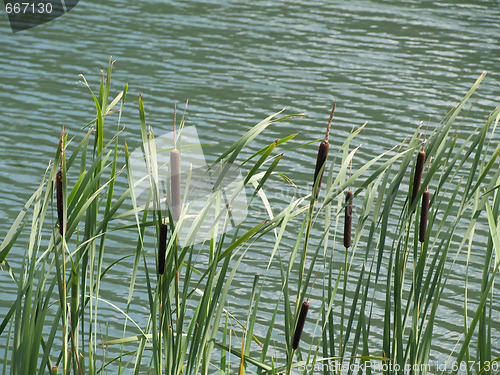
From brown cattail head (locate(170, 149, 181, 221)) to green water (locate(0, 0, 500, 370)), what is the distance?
286 cm

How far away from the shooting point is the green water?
616 cm

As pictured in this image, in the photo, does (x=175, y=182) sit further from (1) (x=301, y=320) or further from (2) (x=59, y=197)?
(1) (x=301, y=320)

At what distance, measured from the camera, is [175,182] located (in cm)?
143

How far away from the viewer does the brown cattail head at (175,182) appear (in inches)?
54.7

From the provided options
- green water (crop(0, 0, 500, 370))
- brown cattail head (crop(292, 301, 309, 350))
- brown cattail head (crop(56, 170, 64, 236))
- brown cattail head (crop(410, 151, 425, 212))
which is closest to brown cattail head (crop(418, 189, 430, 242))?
brown cattail head (crop(410, 151, 425, 212))

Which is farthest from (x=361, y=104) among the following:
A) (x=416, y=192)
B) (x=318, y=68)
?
(x=416, y=192)

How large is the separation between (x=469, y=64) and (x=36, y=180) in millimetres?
6302

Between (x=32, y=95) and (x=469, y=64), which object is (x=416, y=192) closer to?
(x=32, y=95)

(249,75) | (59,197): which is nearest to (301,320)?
(59,197)

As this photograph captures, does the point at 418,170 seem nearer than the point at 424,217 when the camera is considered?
Yes

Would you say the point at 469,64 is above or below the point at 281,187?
above

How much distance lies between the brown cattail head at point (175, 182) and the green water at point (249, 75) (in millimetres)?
2864

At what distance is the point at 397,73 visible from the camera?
9297 millimetres

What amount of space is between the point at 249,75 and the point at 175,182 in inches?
299
